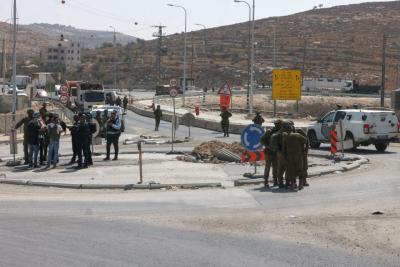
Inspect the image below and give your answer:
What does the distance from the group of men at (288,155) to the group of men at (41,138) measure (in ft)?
22.8

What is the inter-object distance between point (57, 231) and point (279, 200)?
16.9ft

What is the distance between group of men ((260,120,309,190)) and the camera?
1587 centimetres

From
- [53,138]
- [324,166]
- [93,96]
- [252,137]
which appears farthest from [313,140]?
[93,96]

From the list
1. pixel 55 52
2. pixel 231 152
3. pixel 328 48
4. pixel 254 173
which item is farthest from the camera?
pixel 55 52

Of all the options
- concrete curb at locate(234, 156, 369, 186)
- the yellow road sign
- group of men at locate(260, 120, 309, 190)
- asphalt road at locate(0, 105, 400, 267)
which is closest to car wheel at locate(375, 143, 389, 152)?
concrete curb at locate(234, 156, 369, 186)

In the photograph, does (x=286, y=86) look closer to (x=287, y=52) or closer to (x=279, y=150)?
(x=279, y=150)

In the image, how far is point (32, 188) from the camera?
1683cm

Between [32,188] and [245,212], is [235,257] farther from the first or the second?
[32,188]

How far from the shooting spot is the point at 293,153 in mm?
15883

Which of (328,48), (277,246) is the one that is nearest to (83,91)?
(277,246)

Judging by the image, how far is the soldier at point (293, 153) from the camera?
15843mm

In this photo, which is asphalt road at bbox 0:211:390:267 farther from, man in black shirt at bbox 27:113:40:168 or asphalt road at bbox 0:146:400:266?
man in black shirt at bbox 27:113:40:168

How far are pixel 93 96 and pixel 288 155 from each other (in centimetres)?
3995

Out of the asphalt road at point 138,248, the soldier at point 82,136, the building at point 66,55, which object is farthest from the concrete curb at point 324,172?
the building at point 66,55
